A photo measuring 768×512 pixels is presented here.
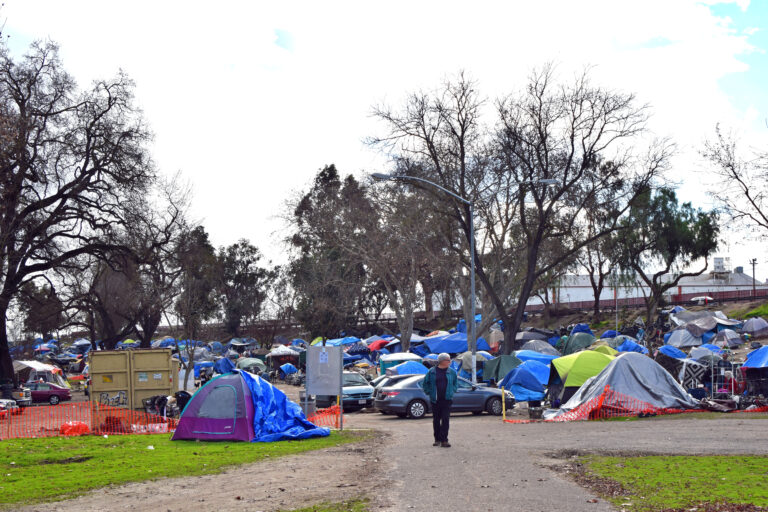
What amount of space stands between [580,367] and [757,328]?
35943mm

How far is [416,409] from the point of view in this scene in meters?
24.4

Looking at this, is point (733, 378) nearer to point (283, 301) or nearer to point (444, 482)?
point (444, 482)

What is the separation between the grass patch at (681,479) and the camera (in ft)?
26.6

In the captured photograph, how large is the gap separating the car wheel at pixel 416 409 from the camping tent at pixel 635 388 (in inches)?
179

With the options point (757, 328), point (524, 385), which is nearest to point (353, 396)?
point (524, 385)

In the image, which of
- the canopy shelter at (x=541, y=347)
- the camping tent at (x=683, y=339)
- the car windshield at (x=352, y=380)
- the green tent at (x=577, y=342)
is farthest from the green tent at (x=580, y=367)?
the camping tent at (x=683, y=339)

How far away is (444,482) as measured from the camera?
9773 millimetres

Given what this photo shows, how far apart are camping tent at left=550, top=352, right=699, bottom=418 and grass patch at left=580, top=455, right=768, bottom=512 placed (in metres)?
9.40

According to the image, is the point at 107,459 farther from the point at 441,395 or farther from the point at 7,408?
the point at 7,408

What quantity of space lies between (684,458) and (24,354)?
188 ft

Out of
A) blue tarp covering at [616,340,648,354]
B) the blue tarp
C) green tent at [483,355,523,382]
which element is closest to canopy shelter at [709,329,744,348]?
blue tarp covering at [616,340,648,354]

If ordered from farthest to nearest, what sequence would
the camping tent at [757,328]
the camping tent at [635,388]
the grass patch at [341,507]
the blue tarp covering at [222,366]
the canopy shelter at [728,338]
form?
the camping tent at [757,328], the canopy shelter at [728,338], the blue tarp covering at [222,366], the camping tent at [635,388], the grass patch at [341,507]

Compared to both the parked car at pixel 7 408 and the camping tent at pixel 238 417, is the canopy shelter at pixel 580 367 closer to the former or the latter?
the camping tent at pixel 238 417

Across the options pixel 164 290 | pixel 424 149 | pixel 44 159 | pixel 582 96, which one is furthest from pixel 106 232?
pixel 582 96
